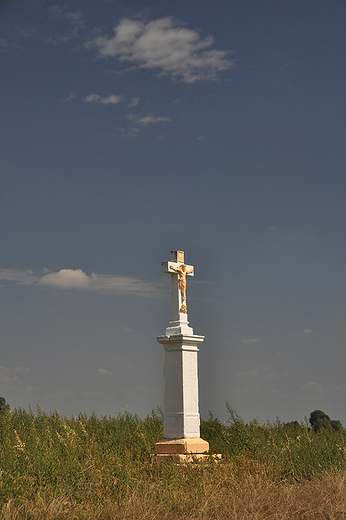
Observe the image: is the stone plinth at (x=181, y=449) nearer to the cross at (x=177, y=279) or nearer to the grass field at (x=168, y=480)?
the grass field at (x=168, y=480)

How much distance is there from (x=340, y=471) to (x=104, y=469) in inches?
169

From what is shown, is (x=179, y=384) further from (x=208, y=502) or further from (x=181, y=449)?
(x=208, y=502)

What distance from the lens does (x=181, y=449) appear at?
33.3 feet

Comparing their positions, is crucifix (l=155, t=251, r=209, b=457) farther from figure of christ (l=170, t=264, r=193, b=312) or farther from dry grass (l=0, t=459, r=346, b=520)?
dry grass (l=0, t=459, r=346, b=520)

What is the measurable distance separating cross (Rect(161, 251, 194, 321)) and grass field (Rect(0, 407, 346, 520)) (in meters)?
2.53

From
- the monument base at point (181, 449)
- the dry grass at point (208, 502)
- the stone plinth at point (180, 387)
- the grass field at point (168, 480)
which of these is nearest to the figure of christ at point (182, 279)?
the stone plinth at point (180, 387)

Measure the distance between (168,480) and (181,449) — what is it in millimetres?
1764

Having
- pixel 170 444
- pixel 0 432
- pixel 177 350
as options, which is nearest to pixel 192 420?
pixel 170 444

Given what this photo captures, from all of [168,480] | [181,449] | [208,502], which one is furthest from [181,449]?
[208,502]

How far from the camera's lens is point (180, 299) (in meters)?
11.3

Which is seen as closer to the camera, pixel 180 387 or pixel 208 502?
pixel 208 502

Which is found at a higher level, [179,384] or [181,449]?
[179,384]

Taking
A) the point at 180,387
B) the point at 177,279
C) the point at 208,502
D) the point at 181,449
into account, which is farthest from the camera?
the point at 177,279

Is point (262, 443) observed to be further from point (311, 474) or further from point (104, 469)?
point (104, 469)
